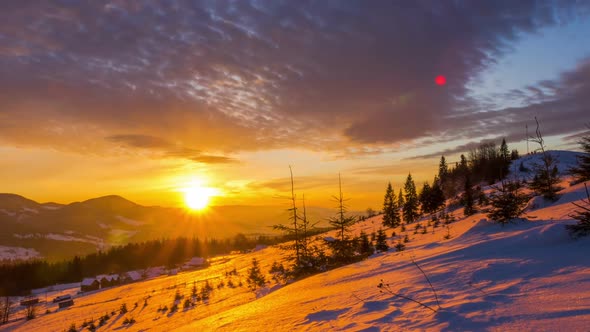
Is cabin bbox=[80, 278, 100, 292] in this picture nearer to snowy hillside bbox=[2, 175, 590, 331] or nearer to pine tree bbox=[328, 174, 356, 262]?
pine tree bbox=[328, 174, 356, 262]

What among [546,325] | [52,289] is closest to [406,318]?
[546,325]

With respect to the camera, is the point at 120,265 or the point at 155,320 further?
the point at 120,265

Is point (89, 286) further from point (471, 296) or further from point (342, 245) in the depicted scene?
point (471, 296)

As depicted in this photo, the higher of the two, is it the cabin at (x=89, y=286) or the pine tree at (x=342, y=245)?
the pine tree at (x=342, y=245)

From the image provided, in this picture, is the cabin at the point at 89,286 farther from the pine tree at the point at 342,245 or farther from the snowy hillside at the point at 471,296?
the snowy hillside at the point at 471,296

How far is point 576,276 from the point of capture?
451 centimetres

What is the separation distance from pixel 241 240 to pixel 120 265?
42.0m

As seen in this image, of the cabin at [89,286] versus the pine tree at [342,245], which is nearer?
the pine tree at [342,245]

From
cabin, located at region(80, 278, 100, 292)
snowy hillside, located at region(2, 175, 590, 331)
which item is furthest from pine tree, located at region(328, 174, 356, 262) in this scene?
cabin, located at region(80, 278, 100, 292)

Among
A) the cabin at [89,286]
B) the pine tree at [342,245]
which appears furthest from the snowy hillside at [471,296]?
the cabin at [89,286]

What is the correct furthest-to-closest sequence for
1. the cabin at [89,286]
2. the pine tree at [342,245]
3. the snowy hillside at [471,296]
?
1. the cabin at [89,286]
2. the pine tree at [342,245]
3. the snowy hillside at [471,296]

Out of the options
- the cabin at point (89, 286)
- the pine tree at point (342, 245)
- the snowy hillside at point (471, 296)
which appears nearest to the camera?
the snowy hillside at point (471, 296)

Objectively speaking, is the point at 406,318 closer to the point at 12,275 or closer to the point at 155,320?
the point at 155,320

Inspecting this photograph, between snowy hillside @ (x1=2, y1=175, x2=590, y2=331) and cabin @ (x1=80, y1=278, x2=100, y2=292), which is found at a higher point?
snowy hillside @ (x1=2, y1=175, x2=590, y2=331)
